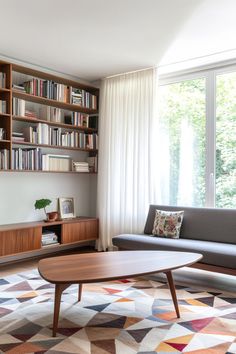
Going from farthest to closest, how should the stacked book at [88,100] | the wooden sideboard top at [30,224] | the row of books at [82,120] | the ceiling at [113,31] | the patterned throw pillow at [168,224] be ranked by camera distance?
the stacked book at [88,100] < the row of books at [82,120] < the patterned throw pillow at [168,224] < the wooden sideboard top at [30,224] < the ceiling at [113,31]

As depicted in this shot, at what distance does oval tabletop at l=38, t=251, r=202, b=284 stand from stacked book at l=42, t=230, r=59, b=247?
1.46 meters

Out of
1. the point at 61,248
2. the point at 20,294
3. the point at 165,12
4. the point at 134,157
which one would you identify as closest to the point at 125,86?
the point at 134,157

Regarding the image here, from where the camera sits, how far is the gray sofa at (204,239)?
3191 mm

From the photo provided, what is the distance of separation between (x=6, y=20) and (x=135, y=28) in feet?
3.98

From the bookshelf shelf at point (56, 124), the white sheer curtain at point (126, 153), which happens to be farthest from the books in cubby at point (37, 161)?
the white sheer curtain at point (126, 153)

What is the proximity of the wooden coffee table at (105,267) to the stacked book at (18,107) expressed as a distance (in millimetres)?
2091

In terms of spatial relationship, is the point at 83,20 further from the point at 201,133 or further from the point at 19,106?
the point at 201,133

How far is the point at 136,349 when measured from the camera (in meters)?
2.10

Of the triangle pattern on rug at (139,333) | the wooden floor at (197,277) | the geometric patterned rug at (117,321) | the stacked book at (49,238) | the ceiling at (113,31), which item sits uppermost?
the ceiling at (113,31)

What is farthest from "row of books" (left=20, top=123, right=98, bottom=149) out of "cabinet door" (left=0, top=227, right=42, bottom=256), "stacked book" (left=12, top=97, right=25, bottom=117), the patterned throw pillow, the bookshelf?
the patterned throw pillow

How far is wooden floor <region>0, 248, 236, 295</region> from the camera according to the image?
3.41 meters

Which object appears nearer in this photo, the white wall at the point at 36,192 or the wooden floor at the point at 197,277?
the wooden floor at the point at 197,277

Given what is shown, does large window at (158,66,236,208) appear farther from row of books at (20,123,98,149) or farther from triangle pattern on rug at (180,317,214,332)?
triangle pattern on rug at (180,317,214,332)

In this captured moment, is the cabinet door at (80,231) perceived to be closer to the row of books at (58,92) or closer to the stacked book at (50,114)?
the stacked book at (50,114)
